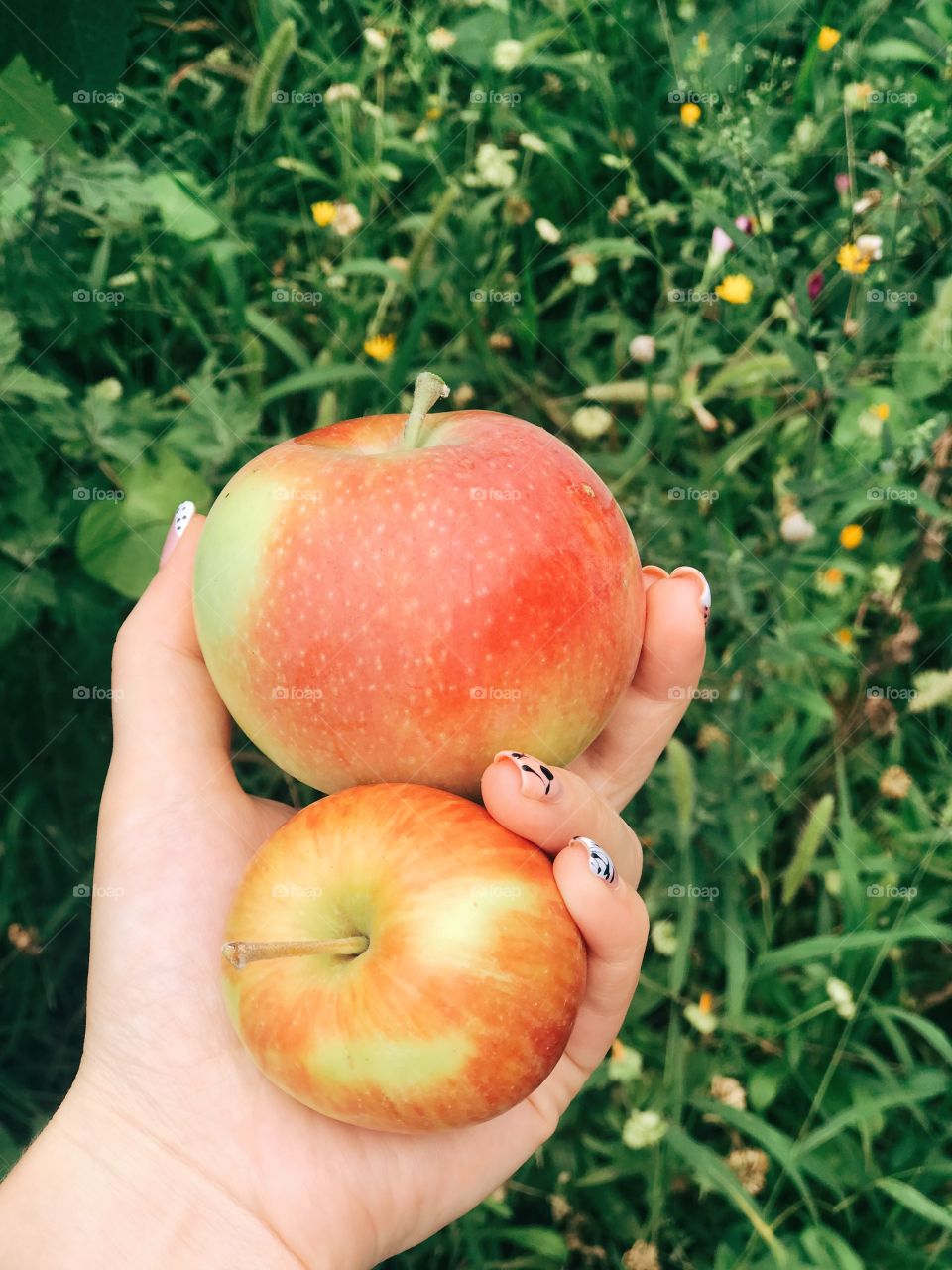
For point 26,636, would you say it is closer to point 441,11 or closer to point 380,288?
point 380,288

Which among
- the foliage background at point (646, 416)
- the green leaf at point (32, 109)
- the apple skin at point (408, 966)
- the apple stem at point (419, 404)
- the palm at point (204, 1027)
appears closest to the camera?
the green leaf at point (32, 109)

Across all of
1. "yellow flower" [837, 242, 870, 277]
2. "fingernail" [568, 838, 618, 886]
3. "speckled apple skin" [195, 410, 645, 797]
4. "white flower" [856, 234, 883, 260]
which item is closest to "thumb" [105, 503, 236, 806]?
"speckled apple skin" [195, 410, 645, 797]

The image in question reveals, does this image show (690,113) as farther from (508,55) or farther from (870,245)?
(870,245)

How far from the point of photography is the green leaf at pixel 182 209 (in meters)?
2.62

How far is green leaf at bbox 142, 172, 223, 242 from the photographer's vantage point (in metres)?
2.62

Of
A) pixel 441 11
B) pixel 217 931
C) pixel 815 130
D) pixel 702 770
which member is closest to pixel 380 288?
pixel 441 11

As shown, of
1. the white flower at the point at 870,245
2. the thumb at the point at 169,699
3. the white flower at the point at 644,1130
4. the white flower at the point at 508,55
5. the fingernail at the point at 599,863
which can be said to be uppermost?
the white flower at the point at 508,55

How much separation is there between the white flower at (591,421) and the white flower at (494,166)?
0.56 metres

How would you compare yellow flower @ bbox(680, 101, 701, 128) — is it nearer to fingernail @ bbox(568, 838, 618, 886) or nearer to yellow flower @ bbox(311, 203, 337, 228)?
yellow flower @ bbox(311, 203, 337, 228)

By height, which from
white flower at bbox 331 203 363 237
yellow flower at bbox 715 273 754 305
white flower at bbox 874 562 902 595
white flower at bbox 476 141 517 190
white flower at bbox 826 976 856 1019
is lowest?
white flower at bbox 826 976 856 1019

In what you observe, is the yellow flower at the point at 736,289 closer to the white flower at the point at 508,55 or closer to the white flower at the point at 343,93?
the white flower at the point at 508,55

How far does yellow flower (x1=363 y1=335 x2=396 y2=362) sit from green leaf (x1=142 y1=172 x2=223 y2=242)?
45 cm

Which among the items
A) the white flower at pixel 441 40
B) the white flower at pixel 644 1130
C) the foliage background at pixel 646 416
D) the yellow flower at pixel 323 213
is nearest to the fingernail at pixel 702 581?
the foliage background at pixel 646 416

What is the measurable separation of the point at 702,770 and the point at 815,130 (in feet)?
4.84
